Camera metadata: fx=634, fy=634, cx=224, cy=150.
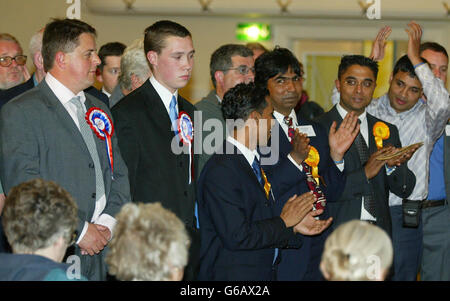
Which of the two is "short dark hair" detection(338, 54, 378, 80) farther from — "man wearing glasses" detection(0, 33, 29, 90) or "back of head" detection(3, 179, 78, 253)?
"back of head" detection(3, 179, 78, 253)

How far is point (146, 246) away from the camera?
2.12 metres

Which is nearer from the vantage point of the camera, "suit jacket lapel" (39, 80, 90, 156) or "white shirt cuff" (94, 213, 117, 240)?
"suit jacket lapel" (39, 80, 90, 156)

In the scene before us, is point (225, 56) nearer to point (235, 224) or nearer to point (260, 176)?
point (260, 176)

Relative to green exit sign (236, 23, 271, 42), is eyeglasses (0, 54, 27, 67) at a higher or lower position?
lower

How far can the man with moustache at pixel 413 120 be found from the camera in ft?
14.3

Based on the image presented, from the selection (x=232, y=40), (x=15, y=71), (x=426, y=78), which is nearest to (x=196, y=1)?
(x=232, y=40)

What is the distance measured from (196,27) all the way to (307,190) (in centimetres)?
515

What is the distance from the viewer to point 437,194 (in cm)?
464

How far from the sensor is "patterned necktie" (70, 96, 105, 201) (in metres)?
3.25

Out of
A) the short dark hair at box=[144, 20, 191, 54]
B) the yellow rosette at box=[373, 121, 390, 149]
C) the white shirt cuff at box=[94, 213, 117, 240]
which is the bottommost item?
the white shirt cuff at box=[94, 213, 117, 240]

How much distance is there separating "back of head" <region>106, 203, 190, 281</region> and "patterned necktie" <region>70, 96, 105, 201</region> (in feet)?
3.65

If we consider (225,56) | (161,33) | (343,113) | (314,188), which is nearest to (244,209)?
(314,188)

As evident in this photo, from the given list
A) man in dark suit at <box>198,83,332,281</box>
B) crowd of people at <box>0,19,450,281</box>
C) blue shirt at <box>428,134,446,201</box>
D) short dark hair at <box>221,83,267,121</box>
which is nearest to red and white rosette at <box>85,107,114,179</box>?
crowd of people at <box>0,19,450,281</box>
